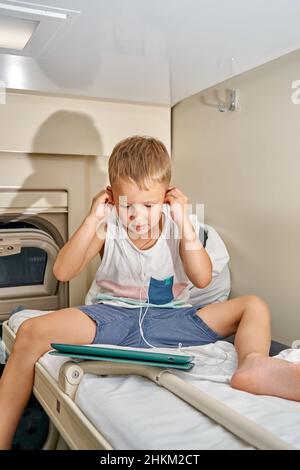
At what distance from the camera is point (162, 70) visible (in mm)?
1475

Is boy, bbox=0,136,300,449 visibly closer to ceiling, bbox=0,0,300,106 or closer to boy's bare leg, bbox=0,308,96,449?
boy's bare leg, bbox=0,308,96,449

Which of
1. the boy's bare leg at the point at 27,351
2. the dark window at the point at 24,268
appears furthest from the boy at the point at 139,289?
the dark window at the point at 24,268

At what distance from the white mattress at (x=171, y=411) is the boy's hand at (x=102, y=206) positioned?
1.33ft

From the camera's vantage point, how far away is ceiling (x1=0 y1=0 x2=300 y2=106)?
42.6 inches

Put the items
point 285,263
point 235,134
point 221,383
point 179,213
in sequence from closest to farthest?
point 221,383
point 179,213
point 285,263
point 235,134

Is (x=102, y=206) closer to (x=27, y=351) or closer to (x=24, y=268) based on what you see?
(x=27, y=351)

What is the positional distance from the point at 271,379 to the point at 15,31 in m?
0.98

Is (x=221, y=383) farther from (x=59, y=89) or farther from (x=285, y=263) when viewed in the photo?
(x=59, y=89)

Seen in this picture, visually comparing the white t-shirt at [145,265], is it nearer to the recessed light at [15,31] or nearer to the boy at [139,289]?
the boy at [139,289]

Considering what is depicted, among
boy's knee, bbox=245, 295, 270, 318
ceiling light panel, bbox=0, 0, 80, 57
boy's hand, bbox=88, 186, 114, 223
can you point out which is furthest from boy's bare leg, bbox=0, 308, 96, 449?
ceiling light panel, bbox=0, 0, 80, 57

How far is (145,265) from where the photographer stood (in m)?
1.35

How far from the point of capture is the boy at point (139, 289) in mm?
1083
